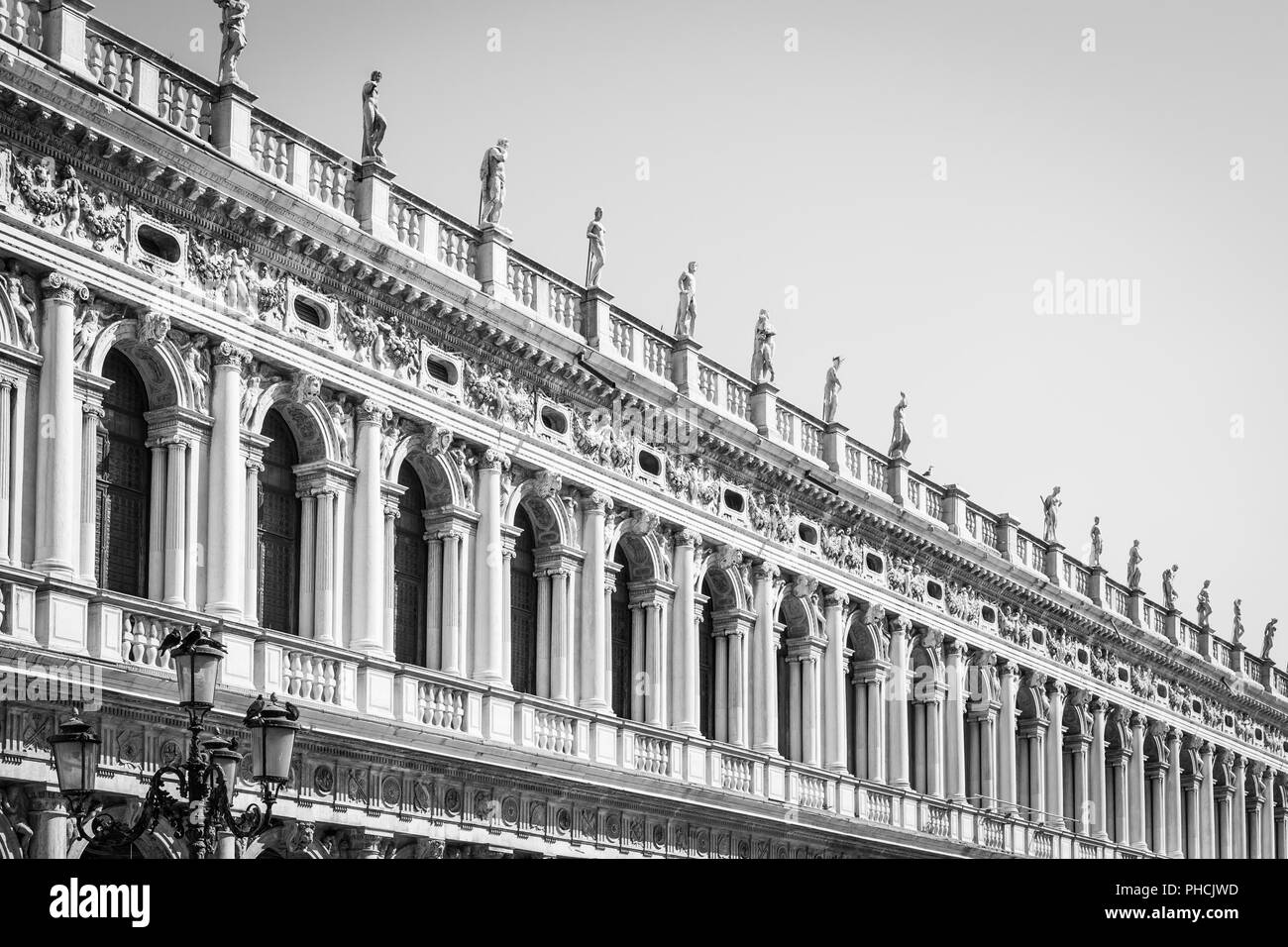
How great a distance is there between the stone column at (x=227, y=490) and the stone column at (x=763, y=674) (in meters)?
11.2

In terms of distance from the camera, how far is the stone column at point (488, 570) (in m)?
26.5

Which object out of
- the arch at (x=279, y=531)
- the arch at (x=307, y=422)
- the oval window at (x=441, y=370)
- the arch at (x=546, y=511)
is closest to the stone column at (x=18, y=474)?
the arch at (x=307, y=422)

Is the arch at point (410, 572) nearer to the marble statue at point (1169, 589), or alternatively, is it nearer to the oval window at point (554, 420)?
the oval window at point (554, 420)

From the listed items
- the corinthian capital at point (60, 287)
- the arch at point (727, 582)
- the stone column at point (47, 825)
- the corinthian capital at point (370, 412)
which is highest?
the corinthian capital at point (60, 287)

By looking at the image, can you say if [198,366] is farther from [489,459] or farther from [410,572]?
Result: [489,459]

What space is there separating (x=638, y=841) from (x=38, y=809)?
402 inches

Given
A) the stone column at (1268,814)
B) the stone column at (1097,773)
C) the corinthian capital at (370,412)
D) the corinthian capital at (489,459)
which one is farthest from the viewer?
the stone column at (1268,814)

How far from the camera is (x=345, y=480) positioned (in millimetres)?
24625

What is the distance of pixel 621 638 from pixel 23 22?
12651 millimetres

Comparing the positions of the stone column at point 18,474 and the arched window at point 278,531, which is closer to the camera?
the stone column at point 18,474

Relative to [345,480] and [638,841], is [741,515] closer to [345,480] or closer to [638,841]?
[638,841]

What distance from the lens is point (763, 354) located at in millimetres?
34031

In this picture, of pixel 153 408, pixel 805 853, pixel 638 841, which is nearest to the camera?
pixel 153 408
